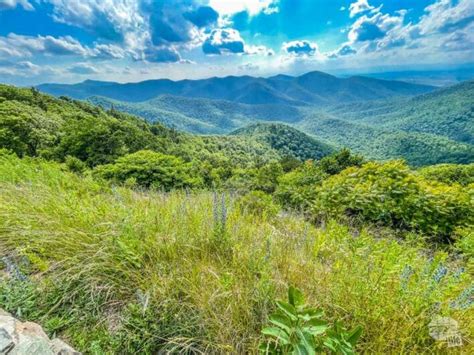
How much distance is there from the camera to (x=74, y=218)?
123 inches

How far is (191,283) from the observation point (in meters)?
2.25

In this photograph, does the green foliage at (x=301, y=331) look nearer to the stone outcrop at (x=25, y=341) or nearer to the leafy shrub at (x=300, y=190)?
the stone outcrop at (x=25, y=341)

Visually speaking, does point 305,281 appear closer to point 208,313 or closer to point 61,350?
point 208,313

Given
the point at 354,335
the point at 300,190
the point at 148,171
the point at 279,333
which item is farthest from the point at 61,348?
the point at 148,171

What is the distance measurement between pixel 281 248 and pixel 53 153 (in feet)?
96.3

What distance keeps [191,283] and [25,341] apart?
1.10m

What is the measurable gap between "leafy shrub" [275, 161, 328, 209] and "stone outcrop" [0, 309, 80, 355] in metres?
4.75

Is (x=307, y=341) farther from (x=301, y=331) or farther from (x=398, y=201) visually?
(x=398, y=201)

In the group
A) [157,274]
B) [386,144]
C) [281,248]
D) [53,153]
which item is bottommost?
[386,144]

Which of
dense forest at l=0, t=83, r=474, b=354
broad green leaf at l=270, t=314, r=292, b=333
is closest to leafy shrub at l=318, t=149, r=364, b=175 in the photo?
dense forest at l=0, t=83, r=474, b=354

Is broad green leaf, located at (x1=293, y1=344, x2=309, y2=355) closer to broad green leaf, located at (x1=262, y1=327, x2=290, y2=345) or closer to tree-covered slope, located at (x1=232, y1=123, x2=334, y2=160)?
broad green leaf, located at (x1=262, y1=327, x2=290, y2=345)

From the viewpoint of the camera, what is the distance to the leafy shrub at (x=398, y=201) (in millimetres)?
5391

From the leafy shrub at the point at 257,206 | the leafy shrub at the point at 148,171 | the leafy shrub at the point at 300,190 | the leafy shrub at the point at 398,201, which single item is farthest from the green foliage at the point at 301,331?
the leafy shrub at the point at 148,171

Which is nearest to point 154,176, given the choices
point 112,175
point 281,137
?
point 112,175
